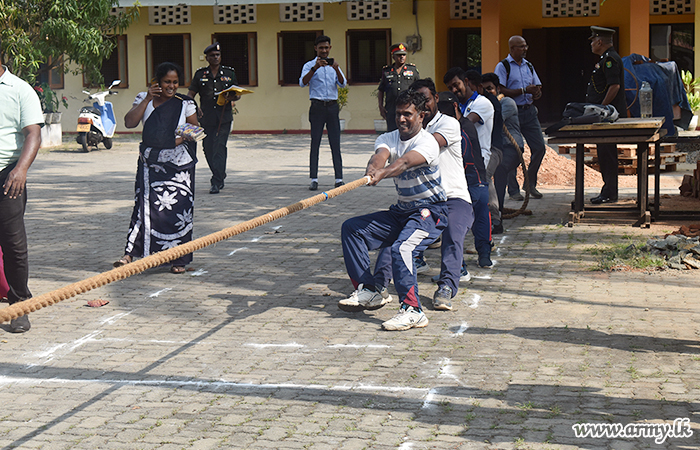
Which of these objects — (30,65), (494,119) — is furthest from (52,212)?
(30,65)

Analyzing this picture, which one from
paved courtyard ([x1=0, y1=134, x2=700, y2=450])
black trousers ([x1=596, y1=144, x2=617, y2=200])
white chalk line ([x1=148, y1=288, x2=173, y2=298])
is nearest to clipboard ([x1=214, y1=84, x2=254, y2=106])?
paved courtyard ([x1=0, y1=134, x2=700, y2=450])

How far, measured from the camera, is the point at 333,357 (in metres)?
5.11

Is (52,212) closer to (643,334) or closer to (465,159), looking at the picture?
(465,159)

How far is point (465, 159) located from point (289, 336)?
102 inches

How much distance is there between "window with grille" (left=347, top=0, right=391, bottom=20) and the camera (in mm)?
22125

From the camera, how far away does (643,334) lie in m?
5.43

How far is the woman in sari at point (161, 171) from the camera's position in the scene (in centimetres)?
732

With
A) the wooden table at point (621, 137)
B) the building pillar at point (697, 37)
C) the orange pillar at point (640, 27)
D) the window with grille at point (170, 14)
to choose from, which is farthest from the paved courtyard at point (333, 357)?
the window with grille at point (170, 14)

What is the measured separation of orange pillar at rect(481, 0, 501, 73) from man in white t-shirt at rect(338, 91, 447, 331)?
14892 millimetres

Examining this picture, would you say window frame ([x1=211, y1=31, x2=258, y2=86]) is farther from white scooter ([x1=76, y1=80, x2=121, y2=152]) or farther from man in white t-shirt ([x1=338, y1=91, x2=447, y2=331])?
man in white t-shirt ([x1=338, y1=91, x2=447, y2=331])

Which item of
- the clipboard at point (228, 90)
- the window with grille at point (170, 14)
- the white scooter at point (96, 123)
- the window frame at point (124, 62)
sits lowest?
the white scooter at point (96, 123)

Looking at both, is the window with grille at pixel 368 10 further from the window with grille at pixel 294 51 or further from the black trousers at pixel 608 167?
the black trousers at pixel 608 167

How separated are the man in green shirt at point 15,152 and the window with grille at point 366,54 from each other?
680 inches

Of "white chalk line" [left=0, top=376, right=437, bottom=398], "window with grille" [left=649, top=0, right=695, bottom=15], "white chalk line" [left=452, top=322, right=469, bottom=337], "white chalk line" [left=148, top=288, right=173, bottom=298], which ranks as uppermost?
"window with grille" [left=649, top=0, right=695, bottom=15]
